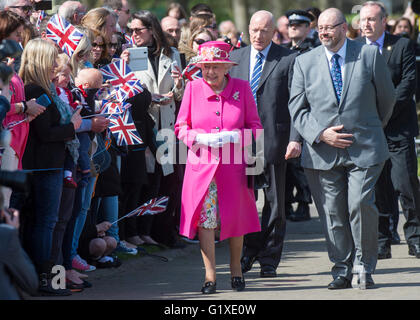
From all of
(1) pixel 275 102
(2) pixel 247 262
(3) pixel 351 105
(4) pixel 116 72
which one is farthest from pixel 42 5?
(3) pixel 351 105

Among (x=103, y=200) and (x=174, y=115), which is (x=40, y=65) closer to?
(x=103, y=200)

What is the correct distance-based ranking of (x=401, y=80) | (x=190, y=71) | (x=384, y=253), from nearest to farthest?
(x=190, y=71) → (x=384, y=253) → (x=401, y=80)

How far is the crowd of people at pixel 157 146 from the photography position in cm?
745

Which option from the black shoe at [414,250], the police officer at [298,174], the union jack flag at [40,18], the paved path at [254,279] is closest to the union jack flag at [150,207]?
the paved path at [254,279]

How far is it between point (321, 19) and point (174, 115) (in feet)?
8.66

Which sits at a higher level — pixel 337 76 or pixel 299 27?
pixel 299 27

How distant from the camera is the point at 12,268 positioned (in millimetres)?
4730

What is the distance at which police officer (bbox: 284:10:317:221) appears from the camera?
500 inches

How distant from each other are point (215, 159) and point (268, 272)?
1.42 meters

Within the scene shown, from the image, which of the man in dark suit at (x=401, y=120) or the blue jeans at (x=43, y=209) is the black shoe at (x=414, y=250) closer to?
the man in dark suit at (x=401, y=120)

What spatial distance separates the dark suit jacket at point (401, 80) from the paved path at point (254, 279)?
128 cm

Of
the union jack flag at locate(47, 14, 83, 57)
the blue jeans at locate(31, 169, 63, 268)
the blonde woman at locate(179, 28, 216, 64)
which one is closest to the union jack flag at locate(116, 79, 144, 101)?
the union jack flag at locate(47, 14, 83, 57)

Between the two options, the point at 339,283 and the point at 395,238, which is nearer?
the point at 339,283

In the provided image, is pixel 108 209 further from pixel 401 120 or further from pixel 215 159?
pixel 401 120
